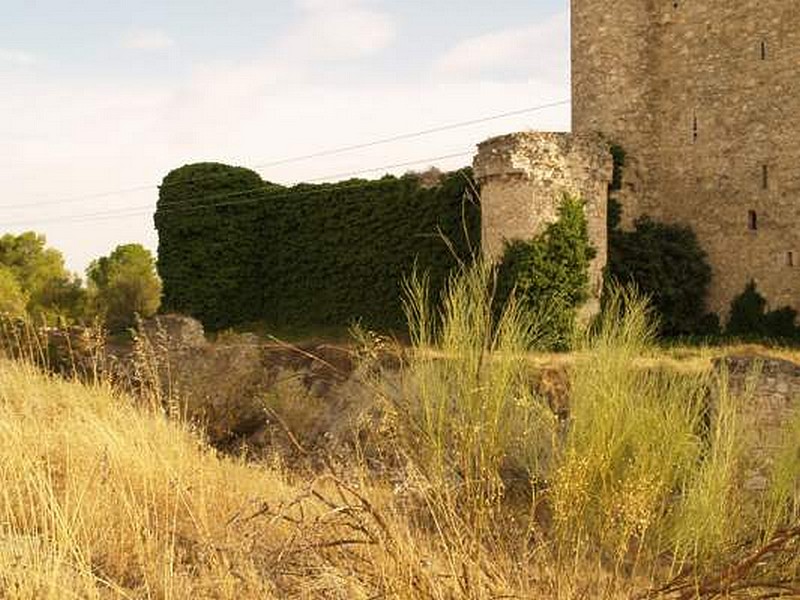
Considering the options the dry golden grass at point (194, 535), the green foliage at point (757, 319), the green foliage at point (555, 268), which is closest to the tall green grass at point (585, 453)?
the dry golden grass at point (194, 535)

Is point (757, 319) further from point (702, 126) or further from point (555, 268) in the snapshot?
point (555, 268)

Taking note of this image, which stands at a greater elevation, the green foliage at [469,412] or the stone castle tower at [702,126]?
the stone castle tower at [702,126]

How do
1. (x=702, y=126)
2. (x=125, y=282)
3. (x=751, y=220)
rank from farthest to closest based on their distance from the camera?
(x=125, y=282) → (x=702, y=126) → (x=751, y=220)

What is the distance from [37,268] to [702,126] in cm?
3354

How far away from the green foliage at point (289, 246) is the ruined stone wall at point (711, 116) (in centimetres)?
427

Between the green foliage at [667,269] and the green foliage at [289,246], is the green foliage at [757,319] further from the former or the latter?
the green foliage at [289,246]

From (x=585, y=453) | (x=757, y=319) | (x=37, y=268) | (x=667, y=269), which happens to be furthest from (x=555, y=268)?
(x=37, y=268)

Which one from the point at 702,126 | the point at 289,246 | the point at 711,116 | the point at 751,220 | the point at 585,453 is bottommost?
the point at 585,453

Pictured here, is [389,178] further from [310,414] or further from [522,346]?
[522,346]

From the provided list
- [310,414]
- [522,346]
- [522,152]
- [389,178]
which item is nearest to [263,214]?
[389,178]

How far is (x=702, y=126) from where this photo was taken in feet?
60.3

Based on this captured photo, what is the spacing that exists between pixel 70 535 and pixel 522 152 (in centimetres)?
1279

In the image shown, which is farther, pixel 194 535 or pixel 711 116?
pixel 711 116

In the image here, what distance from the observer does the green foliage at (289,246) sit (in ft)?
64.4
